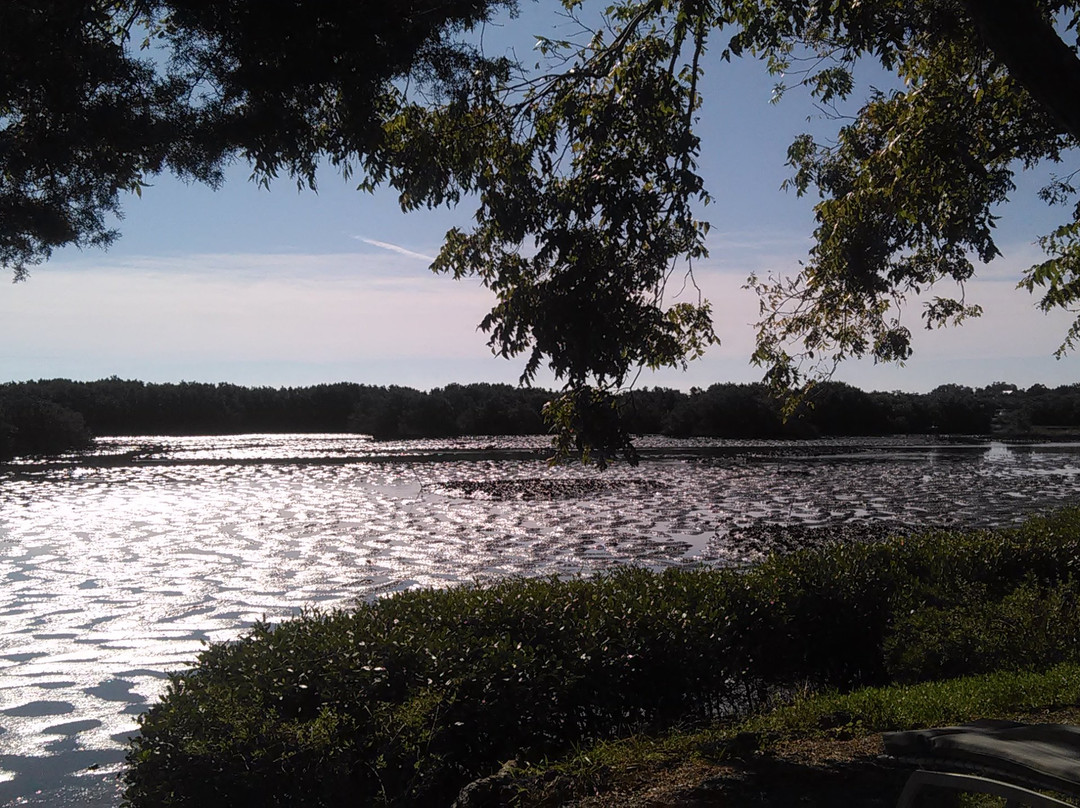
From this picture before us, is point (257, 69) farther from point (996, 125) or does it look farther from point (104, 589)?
point (996, 125)

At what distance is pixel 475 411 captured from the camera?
48.7m

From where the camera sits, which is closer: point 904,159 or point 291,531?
point 904,159

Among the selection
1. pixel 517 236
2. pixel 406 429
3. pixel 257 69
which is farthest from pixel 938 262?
pixel 406 429

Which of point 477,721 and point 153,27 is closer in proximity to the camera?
point 477,721

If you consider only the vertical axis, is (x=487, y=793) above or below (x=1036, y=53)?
below

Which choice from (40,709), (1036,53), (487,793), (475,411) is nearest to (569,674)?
(487,793)

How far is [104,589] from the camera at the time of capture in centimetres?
1132

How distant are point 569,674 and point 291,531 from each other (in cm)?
1119

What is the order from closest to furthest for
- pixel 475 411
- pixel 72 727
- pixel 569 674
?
pixel 569 674, pixel 72 727, pixel 475 411

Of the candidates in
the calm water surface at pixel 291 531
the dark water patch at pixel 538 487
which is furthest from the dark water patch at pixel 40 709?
the dark water patch at pixel 538 487

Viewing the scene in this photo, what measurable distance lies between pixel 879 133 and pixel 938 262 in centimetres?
224

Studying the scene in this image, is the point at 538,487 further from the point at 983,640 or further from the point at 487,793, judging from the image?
the point at 487,793

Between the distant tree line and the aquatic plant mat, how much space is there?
1373 inches

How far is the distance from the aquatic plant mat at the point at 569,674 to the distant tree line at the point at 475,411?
3487cm
